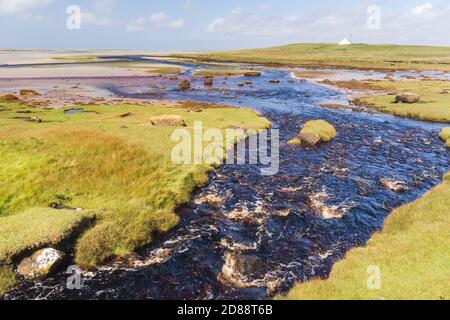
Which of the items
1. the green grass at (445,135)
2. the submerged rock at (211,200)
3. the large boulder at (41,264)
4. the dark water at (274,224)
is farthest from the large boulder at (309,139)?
the large boulder at (41,264)

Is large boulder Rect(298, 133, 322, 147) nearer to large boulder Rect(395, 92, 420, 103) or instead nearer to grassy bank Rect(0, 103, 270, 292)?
grassy bank Rect(0, 103, 270, 292)

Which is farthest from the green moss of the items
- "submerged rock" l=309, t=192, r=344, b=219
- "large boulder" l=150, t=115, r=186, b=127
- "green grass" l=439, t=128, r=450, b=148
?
"green grass" l=439, t=128, r=450, b=148

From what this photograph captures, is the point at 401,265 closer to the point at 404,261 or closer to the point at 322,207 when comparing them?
the point at 404,261

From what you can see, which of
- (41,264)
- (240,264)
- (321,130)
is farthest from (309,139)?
(41,264)

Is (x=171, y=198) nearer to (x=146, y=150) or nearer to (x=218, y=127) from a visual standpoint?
(x=146, y=150)
